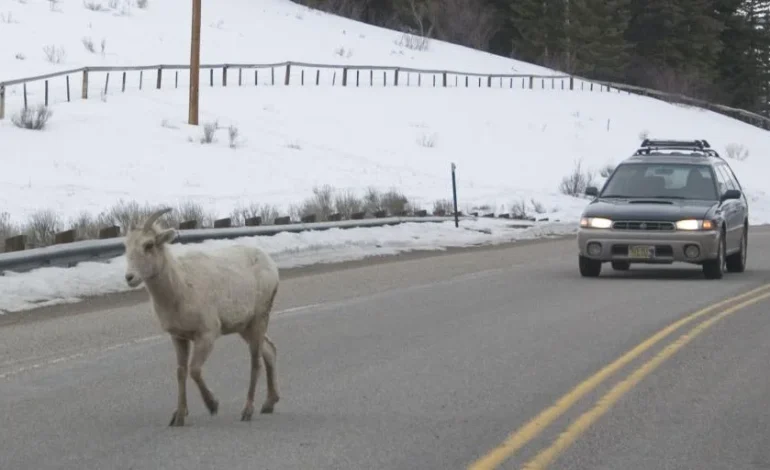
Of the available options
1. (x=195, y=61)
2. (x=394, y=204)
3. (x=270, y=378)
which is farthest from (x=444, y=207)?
(x=270, y=378)

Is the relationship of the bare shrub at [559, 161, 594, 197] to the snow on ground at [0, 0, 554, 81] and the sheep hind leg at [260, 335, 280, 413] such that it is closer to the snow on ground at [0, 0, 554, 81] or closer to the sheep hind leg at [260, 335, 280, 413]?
the snow on ground at [0, 0, 554, 81]

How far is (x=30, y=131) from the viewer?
138 feet

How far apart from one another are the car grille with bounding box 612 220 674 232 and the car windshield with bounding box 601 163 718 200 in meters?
1.11

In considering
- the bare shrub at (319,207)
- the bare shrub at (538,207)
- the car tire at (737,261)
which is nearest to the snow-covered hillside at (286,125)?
the bare shrub at (538,207)

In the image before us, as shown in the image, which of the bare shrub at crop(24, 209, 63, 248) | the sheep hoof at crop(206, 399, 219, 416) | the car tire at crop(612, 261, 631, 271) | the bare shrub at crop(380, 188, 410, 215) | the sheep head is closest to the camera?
the sheep head

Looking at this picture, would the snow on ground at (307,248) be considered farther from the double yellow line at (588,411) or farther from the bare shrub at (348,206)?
the double yellow line at (588,411)

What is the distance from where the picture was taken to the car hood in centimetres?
1995

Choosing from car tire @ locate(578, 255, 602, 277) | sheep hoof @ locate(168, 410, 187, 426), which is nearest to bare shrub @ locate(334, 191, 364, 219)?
car tire @ locate(578, 255, 602, 277)

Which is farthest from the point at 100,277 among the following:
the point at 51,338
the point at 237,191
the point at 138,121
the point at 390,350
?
the point at 138,121

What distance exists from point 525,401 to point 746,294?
870 centimetres

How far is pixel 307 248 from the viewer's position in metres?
23.8

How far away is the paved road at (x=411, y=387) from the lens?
28.1 ft

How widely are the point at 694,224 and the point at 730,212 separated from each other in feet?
4.95

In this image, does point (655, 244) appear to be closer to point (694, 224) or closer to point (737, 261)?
point (694, 224)
